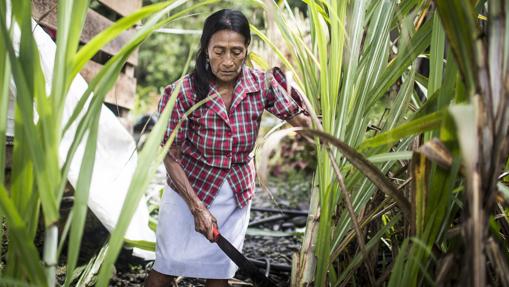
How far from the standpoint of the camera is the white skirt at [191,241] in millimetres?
1539

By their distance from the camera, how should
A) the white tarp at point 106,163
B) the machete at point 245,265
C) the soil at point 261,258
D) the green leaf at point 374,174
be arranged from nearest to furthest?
the green leaf at point 374,174 → the machete at point 245,265 → the white tarp at point 106,163 → the soil at point 261,258

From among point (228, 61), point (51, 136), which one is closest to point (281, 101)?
point (228, 61)

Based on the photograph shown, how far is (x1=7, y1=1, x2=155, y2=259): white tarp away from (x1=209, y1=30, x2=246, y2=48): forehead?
0.57 meters

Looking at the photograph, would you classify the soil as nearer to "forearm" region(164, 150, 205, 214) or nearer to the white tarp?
the white tarp

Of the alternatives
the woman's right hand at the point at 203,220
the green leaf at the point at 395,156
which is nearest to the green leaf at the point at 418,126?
the green leaf at the point at 395,156

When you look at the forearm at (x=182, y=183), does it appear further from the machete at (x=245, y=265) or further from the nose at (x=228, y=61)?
the nose at (x=228, y=61)

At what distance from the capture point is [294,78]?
4.76 feet

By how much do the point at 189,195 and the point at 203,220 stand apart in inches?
3.1

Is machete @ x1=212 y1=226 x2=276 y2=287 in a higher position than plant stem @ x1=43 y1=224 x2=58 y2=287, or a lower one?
lower

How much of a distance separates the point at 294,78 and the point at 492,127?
2.42 feet

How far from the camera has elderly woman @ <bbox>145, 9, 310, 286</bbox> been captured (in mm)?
1458

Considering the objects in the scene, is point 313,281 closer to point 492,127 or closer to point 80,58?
point 492,127

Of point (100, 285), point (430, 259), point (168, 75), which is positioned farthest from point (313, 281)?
point (168, 75)

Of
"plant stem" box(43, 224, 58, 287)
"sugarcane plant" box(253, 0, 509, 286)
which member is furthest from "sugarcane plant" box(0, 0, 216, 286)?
"sugarcane plant" box(253, 0, 509, 286)
